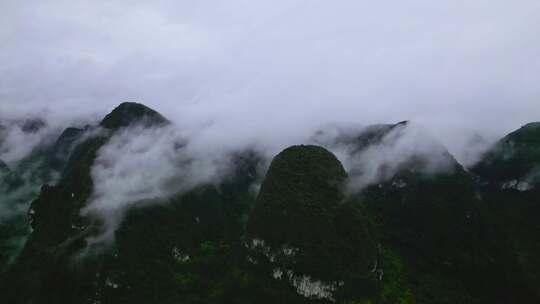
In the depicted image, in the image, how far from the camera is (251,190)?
89125 millimetres

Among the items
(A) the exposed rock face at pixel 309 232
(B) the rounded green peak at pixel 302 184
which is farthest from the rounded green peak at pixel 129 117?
(A) the exposed rock face at pixel 309 232

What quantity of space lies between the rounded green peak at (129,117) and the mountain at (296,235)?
37cm

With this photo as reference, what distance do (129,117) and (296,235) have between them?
50985 mm

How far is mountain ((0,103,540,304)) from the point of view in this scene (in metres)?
52.6

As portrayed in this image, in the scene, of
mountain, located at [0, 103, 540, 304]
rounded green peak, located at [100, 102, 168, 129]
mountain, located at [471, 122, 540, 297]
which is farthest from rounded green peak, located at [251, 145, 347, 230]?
rounded green peak, located at [100, 102, 168, 129]

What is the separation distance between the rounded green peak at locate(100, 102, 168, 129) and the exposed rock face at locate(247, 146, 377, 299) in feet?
123

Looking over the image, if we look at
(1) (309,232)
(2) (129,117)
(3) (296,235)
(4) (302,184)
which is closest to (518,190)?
(4) (302,184)

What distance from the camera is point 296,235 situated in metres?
56.0

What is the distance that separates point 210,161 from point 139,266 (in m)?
36.5

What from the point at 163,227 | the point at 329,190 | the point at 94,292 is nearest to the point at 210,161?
the point at 163,227

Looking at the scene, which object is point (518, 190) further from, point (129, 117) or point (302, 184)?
point (129, 117)

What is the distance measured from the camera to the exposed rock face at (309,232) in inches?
2093

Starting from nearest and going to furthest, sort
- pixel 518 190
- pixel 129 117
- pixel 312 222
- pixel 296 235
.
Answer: pixel 296 235
pixel 312 222
pixel 518 190
pixel 129 117

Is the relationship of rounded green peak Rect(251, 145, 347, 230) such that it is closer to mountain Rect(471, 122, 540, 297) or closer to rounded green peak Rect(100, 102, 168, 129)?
mountain Rect(471, 122, 540, 297)
